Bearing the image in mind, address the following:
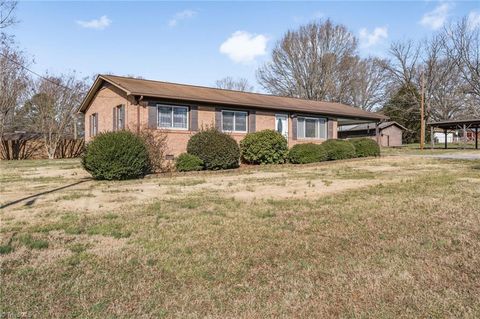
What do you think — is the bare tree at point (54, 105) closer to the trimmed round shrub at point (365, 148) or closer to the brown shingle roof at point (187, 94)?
the brown shingle roof at point (187, 94)

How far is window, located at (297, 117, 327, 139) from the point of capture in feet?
72.5

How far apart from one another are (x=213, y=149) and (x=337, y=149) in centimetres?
773

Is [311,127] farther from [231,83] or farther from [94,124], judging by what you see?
[231,83]

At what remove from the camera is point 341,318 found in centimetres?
302

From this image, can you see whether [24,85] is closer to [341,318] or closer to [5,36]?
[5,36]

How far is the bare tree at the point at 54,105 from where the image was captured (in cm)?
3111

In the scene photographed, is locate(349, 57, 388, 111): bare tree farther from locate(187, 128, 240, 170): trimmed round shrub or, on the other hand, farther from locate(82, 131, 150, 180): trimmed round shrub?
locate(82, 131, 150, 180): trimmed round shrub

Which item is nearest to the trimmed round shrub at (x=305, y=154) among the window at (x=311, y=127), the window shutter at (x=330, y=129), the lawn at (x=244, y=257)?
the window at (x=311, y=127)

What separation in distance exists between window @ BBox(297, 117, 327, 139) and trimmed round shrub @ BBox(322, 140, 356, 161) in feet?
6.91

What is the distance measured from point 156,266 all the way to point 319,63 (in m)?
39.8

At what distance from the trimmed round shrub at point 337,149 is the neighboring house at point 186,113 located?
6.80 ft

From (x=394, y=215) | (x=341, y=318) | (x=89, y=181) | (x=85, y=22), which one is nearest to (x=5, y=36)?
(x=85, y=22)

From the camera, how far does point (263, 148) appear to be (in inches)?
705

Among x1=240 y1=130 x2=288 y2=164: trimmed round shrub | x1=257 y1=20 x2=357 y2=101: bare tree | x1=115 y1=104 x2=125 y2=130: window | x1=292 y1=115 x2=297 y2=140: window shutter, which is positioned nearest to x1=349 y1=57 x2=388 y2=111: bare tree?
x1=257 y1=20 x2=357 y2=101: bare tree
